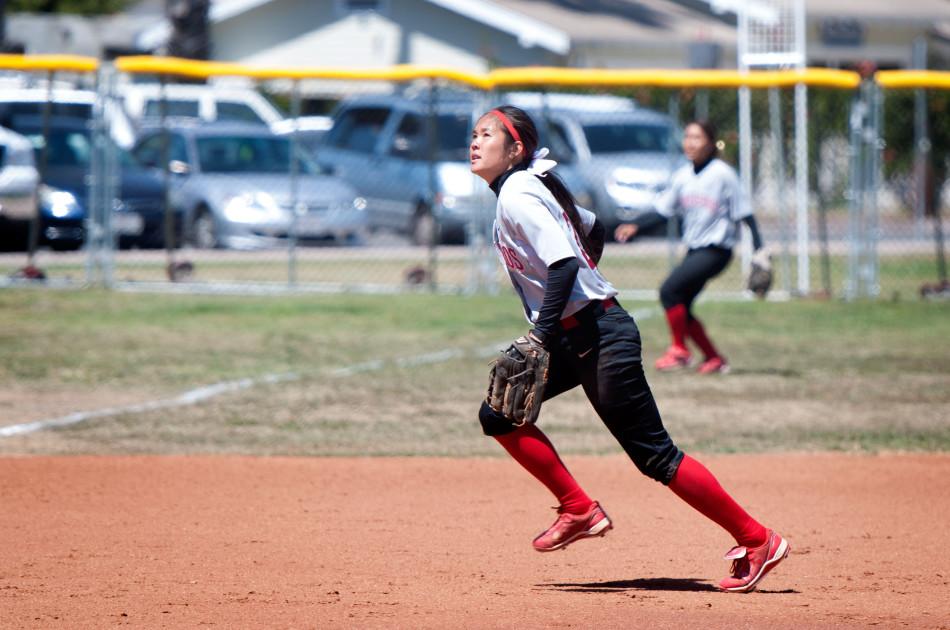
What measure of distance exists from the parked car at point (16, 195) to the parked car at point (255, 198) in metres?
1.60

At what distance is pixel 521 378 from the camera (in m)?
4.78

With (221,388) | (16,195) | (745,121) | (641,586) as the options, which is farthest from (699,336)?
(16,195)

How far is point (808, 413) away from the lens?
918 cm

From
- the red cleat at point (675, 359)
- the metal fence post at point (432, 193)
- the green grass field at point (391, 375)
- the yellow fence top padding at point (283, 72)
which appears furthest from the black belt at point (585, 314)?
the metal fence post at point (432, 193)

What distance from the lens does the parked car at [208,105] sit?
60.8 feet

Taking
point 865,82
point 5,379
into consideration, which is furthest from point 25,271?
point 865,82

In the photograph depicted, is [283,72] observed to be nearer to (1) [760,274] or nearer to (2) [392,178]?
(2) [392,178]

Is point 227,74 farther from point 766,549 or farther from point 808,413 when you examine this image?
point 766,549

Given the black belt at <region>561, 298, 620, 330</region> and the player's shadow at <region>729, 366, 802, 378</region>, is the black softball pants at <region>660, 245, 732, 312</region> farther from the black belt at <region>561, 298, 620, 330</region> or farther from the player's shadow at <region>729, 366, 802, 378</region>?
the black belt at <region>561, 298, 620, 330</region>

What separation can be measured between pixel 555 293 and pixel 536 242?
189 mm

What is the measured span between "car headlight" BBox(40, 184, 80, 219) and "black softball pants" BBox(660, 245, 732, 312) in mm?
8661

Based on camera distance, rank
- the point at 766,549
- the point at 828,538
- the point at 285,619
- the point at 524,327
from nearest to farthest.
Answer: the point at 285,619, the point at 766,549, the point at 828,538, the point at 524,327

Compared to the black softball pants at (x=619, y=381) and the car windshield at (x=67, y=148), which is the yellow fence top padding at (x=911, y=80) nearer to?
the car windshield at (x=67, y=148)

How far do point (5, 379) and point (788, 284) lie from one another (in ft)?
28.7
